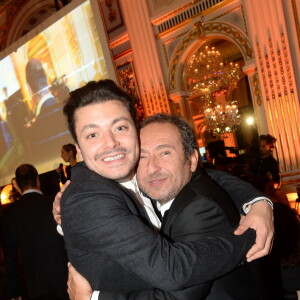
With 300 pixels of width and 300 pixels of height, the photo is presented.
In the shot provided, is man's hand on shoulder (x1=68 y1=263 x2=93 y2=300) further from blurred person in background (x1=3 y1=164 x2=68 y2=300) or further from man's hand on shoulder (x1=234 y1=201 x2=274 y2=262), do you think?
blurred person in background (x1=3 y1=164 x2=68 y2=300)

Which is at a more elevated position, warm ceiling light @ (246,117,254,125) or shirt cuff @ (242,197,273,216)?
shirt cuff @ (242,197,273,216)

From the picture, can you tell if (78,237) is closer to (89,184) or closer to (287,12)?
(89,184)

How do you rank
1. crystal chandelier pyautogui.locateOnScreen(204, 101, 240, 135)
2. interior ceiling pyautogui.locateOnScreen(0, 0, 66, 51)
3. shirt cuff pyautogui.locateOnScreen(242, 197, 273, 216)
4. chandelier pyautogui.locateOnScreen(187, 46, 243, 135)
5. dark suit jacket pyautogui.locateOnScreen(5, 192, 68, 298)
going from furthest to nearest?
interior ceiling pyautogui.locateOnScreen(0, 0, 66, 51)
crystal chandelier pyautogui.locateOnScreen(204, 101, 240, 135)
chandelier pyautogui.locateOnScreen(187, 46, 243, 135)
dark suit jacket pyautogui.locateOnScreen(5, 192, 68, 298)
shirt cuff pyautogui.locateOnScreen(242, 197, 273, 216)

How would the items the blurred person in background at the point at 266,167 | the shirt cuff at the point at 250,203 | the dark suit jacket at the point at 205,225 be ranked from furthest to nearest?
the blurred person in background at the point at 266,167 < the shirt cuff at the point at 250,203 < the dark suit jacket at the point at 205,225

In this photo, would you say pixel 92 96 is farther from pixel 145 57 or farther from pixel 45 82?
pixel 145 57

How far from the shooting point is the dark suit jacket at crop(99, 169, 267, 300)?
1.28 m

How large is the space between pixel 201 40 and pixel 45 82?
11.2 ft

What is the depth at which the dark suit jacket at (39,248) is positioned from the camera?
122 inches

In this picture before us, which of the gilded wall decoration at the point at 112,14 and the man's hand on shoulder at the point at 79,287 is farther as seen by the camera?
the gilded wall decoration at the point at 112,14

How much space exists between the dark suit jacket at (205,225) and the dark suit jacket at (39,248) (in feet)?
6.54

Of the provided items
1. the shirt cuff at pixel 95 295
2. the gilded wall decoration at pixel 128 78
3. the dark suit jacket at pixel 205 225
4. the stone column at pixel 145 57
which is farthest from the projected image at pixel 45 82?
the shirt cuff at pixel 95 295

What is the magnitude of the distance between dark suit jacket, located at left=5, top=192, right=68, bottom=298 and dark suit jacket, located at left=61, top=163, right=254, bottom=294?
1925mm

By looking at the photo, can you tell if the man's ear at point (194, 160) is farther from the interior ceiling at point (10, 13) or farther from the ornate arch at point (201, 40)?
the interior ceiling at point (10, 13)

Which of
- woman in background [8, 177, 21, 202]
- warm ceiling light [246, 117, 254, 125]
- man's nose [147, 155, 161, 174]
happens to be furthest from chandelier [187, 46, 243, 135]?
man's nose [147, 155, 161, 174]
